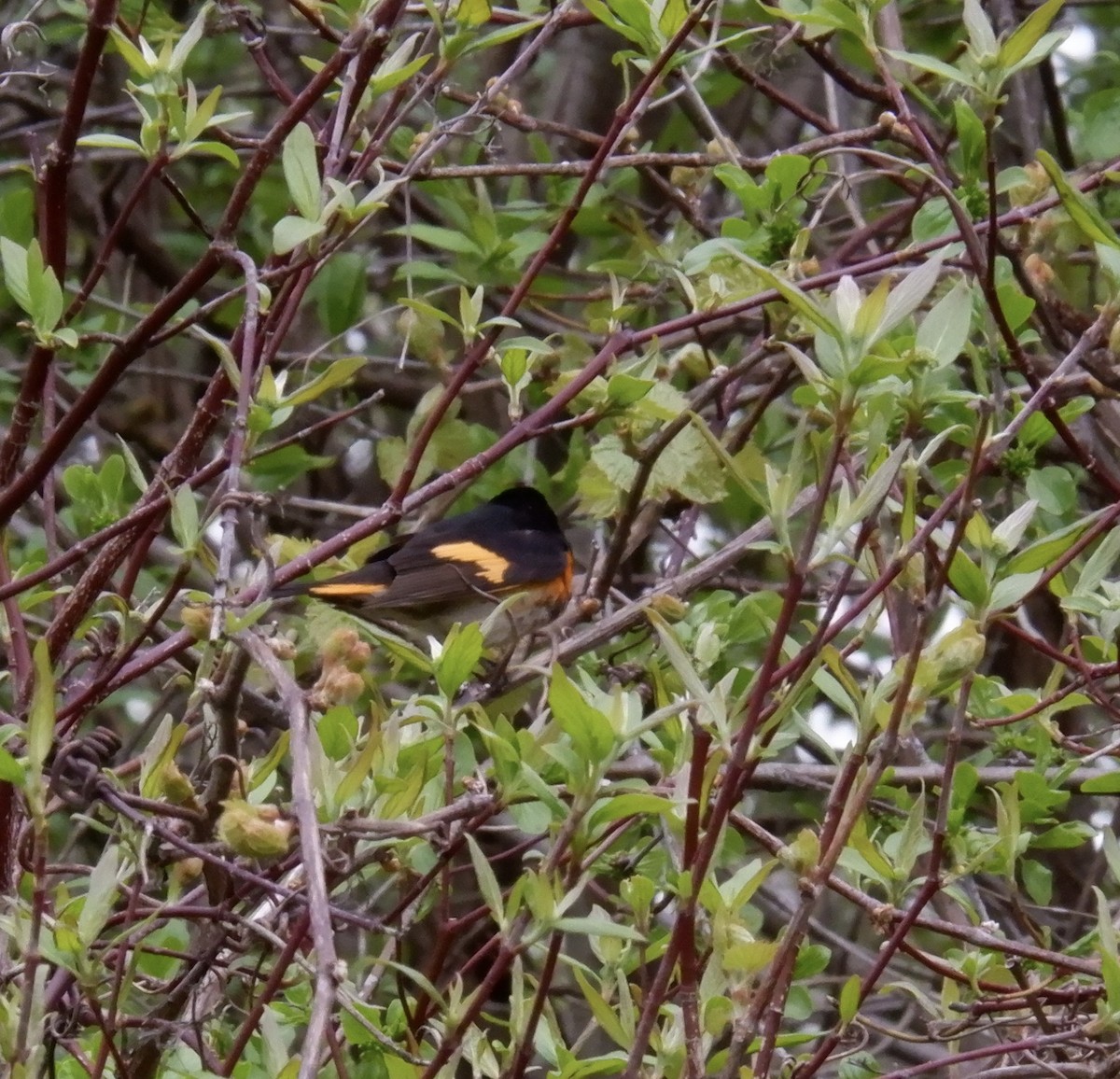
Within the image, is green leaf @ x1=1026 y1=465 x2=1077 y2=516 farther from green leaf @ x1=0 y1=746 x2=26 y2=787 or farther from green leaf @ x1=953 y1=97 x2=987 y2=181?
green leaf @ x1=0 y1=746 x2=26 y2=787

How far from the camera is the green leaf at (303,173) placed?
1.82m

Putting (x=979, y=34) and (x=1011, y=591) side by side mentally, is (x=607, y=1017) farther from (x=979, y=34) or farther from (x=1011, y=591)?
(x=979, y=34)

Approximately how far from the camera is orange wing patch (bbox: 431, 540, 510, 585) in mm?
4320

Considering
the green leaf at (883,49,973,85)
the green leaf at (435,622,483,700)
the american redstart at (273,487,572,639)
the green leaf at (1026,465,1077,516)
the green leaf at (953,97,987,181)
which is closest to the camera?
the green leaf at (435,622,483,700)

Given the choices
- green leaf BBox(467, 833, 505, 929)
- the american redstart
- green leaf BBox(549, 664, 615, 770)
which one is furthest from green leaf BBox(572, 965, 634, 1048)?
the american redstart

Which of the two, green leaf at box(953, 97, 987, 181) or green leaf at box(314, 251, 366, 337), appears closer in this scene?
green leaf at box(953, 97, 987, 181)

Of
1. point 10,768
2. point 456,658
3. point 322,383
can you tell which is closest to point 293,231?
point 322,383

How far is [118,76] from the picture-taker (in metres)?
5.04

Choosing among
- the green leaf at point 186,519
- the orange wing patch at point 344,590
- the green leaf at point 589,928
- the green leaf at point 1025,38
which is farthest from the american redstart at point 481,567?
the green leaf at point 589,928

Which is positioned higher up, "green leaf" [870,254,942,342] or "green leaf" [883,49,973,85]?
"green leaf" [883,49,973,85]

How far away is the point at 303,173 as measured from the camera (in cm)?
183

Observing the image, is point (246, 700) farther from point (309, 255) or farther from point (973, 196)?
point (973, 196)

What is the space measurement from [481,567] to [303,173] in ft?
8.43

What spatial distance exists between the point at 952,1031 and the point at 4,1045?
42.3 inches
